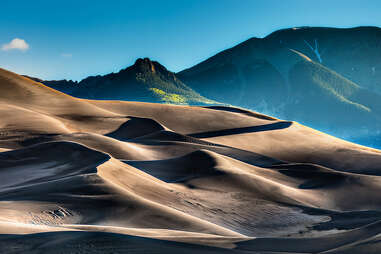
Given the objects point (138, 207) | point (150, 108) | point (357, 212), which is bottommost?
point (357, 212)

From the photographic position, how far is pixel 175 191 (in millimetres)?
14789

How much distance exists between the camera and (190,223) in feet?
33.8

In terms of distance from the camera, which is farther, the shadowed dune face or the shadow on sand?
the shadow on sand

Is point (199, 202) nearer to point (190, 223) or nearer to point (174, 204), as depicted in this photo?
point (174, 204)

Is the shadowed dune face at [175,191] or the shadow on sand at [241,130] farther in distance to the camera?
the shadow on sand at [241,130]

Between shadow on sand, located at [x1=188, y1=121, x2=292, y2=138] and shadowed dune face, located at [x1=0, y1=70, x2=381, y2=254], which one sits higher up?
shadow on sand, located at [x1=188, y1=121, x2=292, y2=138]

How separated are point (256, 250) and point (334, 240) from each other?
1400 mm

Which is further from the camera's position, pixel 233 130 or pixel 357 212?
pixel 233 130

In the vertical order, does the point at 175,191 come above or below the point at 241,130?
below

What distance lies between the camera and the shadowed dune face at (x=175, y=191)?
6660 millimetres

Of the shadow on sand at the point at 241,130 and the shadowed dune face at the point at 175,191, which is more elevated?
the shadow on sand at the point at 241,130

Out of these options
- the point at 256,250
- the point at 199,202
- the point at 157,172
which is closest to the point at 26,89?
the point at 157,172

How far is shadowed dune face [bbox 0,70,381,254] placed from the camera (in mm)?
6660

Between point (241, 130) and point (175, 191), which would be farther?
point (241, 130)
